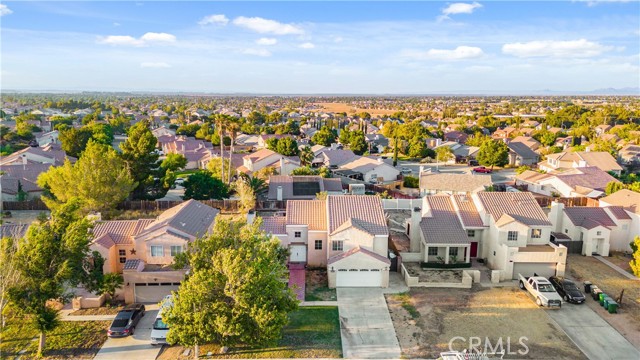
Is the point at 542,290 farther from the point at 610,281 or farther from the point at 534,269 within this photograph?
the point at 610,281

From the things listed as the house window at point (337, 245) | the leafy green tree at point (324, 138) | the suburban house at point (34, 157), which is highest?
the leafy green tree at point (324, 138)

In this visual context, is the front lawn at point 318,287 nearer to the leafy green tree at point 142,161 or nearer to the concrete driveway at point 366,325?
the concrete driveway at point 366,325

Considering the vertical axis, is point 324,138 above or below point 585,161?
above

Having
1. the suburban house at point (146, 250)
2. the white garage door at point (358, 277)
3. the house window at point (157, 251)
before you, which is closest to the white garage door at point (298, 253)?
the white garage door at point (358, 277)

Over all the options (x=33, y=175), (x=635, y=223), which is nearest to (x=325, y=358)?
(x=635, y=223)

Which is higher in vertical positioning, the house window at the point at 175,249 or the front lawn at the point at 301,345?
the house window at the point at 175,249

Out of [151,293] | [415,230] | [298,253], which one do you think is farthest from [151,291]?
[415,230]

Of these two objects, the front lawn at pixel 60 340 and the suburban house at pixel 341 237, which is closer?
the front lawn at pixel 60 340
